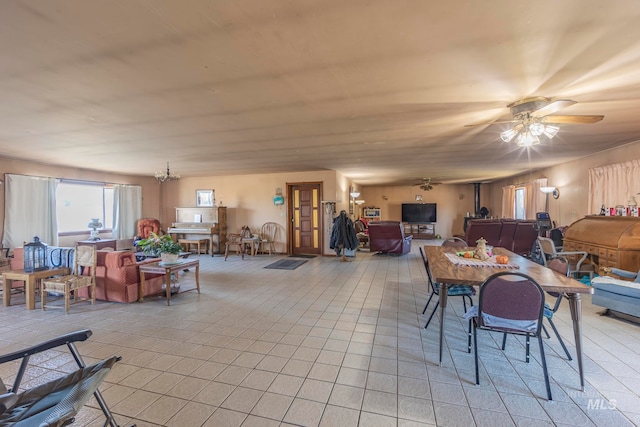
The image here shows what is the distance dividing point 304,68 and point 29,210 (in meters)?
6.86

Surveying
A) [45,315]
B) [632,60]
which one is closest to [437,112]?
[632,60]

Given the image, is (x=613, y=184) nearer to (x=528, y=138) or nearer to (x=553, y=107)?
(x=528, y=138)

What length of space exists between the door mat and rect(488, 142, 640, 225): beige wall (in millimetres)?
5989

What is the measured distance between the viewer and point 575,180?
607 centimetres

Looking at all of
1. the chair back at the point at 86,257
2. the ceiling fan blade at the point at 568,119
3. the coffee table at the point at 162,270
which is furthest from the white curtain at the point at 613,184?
the chair back at the point at 86,257

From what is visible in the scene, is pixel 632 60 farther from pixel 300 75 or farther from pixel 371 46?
pixel 300 75

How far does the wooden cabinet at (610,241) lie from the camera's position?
3938 millimetres

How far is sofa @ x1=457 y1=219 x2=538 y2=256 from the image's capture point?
6223 mm

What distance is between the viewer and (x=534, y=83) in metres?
2.38

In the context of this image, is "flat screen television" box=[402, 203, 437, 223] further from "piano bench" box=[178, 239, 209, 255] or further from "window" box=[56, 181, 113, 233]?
"window" box=[56, 181, 113, 233]

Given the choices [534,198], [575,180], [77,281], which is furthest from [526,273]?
[534,198]

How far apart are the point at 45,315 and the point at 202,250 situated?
4968 millimetres

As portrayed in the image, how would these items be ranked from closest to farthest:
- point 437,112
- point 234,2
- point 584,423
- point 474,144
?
1. point 234,2
2. point 584,423
3. point 437,112
4. point 474,144

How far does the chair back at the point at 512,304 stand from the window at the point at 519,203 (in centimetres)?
Answer: 841
